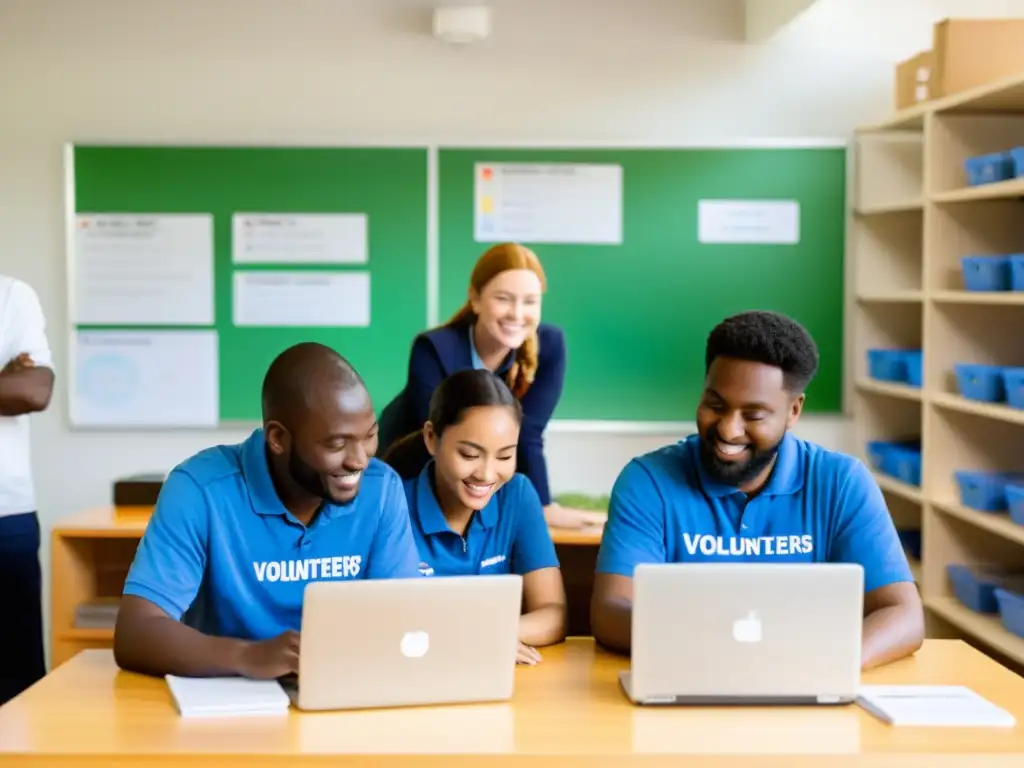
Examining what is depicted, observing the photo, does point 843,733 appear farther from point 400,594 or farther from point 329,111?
point 329,111

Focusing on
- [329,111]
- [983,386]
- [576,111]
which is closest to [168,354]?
[329,111]

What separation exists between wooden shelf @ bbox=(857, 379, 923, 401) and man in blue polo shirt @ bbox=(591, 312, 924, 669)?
1.87m

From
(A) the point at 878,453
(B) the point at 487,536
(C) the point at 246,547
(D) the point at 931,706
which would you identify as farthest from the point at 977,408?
(C) the point at 246,547

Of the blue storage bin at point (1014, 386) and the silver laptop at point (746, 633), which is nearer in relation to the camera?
the silver laptop at point (746, 633)

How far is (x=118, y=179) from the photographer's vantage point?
4.55m

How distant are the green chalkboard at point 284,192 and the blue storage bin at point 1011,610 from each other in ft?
6.66

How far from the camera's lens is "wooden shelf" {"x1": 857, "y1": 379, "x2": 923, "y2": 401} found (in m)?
4.15

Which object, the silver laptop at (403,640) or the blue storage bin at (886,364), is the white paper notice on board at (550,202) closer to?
the blue storage bin at (886,364)

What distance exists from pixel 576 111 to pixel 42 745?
3251 millimetres

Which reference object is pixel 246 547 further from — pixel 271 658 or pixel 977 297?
pixel 977 297

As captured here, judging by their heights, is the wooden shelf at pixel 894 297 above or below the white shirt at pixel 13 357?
above

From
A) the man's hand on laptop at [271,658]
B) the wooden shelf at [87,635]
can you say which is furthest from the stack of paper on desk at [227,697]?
the wooden shelf at [87,635]

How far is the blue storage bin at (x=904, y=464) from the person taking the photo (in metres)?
4.23

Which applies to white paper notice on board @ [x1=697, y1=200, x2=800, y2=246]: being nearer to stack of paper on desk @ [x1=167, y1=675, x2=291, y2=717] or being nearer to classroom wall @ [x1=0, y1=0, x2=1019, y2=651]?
classroom wall @ [x1=0, y1=0, x2=1019, y2=651]
